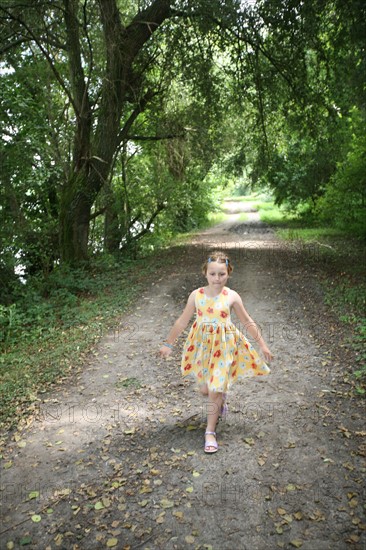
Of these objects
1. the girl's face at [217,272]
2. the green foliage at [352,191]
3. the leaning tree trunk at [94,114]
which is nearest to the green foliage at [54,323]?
the leaning tree trunk at [94,114]

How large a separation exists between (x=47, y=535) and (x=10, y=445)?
152 centimetres

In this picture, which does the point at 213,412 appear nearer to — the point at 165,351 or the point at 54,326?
the point at 165,351

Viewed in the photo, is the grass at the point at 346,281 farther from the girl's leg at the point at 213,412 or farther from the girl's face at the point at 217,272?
the girl's face at the point at 217,272

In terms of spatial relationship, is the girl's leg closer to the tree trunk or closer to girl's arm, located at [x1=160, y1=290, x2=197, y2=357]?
girl's arm, located at [x1=160, y1=290, x2=197, y2=357]

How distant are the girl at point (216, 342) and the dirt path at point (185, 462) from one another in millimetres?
555

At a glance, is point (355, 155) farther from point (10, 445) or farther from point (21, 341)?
point (10, 445)

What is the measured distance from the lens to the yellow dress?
165 inches

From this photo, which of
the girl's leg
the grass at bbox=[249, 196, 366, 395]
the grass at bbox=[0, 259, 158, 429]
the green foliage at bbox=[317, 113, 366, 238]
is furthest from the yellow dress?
the green foliage at bbox=[317, 113, 366, 238]

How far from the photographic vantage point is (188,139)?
1564 centimetres

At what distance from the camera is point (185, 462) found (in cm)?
414

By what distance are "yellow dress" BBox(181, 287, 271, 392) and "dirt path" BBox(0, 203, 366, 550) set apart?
28.2 inches

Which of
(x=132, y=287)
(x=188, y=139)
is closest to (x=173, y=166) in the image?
(x=188, y=139)

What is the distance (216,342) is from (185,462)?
45.9 inches

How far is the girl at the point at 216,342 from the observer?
4.16m
